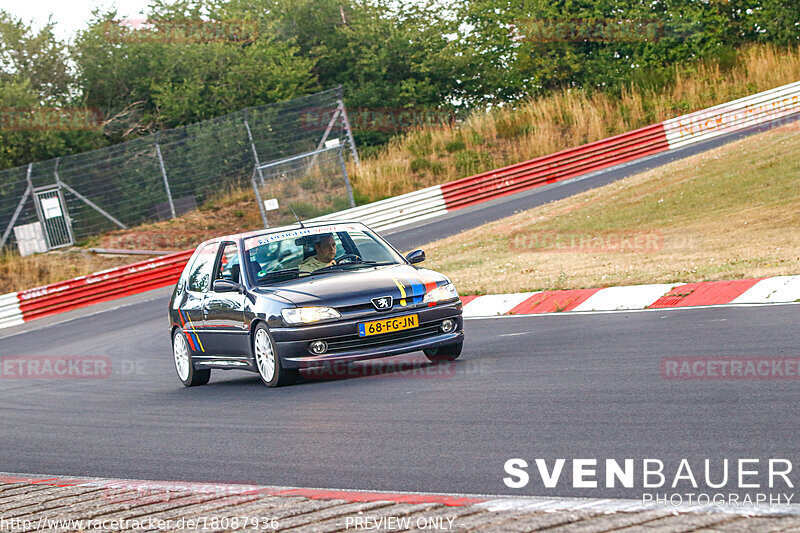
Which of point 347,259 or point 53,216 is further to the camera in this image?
point 53,216

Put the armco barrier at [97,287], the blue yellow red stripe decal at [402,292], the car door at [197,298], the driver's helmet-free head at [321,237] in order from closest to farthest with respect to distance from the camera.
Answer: the blue yellow red stripe decal at [402,292] → the driver's helmet-free head at [321,237] → the car door at [197,298] → the armco barrier at [97,287]

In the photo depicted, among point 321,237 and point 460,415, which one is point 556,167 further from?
point 460,415

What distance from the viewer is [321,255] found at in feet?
34.0

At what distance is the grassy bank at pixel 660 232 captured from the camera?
14508 millimetres

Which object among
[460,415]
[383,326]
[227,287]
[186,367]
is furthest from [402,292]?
[186,367]

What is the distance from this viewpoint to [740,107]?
3484 cm

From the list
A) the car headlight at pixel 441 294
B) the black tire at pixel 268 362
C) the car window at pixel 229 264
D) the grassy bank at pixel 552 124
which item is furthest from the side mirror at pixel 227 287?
the grassy bank at pixel 552 124

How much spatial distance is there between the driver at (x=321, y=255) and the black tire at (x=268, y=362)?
0.88 metres

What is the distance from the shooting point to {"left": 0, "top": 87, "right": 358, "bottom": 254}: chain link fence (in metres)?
29.7

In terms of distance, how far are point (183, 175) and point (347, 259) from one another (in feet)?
72.4

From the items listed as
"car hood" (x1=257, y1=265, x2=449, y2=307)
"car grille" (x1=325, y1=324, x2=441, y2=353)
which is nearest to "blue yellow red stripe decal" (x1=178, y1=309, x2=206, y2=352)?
"car hood" (x1=257, y1=265, x2=449, y2=307)

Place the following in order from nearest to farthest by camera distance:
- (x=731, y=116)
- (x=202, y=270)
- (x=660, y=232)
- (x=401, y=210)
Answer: (x=202, y=270)
(x=660, y=232)
(x=401, y=210)
(x=731, y=116)

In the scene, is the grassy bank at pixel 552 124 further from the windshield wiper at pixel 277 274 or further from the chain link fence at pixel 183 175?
the windshield wiper at pixel 277 274

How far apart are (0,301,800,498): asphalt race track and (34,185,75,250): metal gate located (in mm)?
18582
